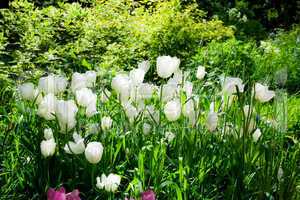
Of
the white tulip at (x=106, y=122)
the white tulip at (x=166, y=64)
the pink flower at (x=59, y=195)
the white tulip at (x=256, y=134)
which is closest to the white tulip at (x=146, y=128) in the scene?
the white tulip at (x=106, y=122)

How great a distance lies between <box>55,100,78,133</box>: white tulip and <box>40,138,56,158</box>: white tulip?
0.10 m

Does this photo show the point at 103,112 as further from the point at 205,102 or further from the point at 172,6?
the point at 172,6

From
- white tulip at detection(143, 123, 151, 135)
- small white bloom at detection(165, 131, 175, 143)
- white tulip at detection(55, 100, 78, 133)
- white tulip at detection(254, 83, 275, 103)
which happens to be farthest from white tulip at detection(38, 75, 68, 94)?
white tulip at detection(254, 83, 275, 103)

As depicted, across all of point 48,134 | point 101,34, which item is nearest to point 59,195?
point 48,134

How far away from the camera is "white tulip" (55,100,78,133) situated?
251cm

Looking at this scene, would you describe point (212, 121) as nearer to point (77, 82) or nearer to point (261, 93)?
point (261, 93)

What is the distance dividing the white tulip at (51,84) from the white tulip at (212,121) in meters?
0.73

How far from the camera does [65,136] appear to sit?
2.68m

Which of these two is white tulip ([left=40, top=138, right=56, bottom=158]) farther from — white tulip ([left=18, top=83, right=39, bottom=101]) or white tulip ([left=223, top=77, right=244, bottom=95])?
white tulip ([left=223, top=77, right=244, bottom=95])

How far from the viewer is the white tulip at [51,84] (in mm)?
2732

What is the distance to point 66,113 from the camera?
8.25ft

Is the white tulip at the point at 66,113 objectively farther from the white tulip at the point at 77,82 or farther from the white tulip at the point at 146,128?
the white tulip at the point at 146,128

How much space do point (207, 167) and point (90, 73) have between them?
772 mm

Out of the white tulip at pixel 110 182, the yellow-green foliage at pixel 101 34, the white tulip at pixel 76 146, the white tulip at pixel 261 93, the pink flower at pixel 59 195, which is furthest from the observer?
the yellow-green foliage at pixel 101 34
